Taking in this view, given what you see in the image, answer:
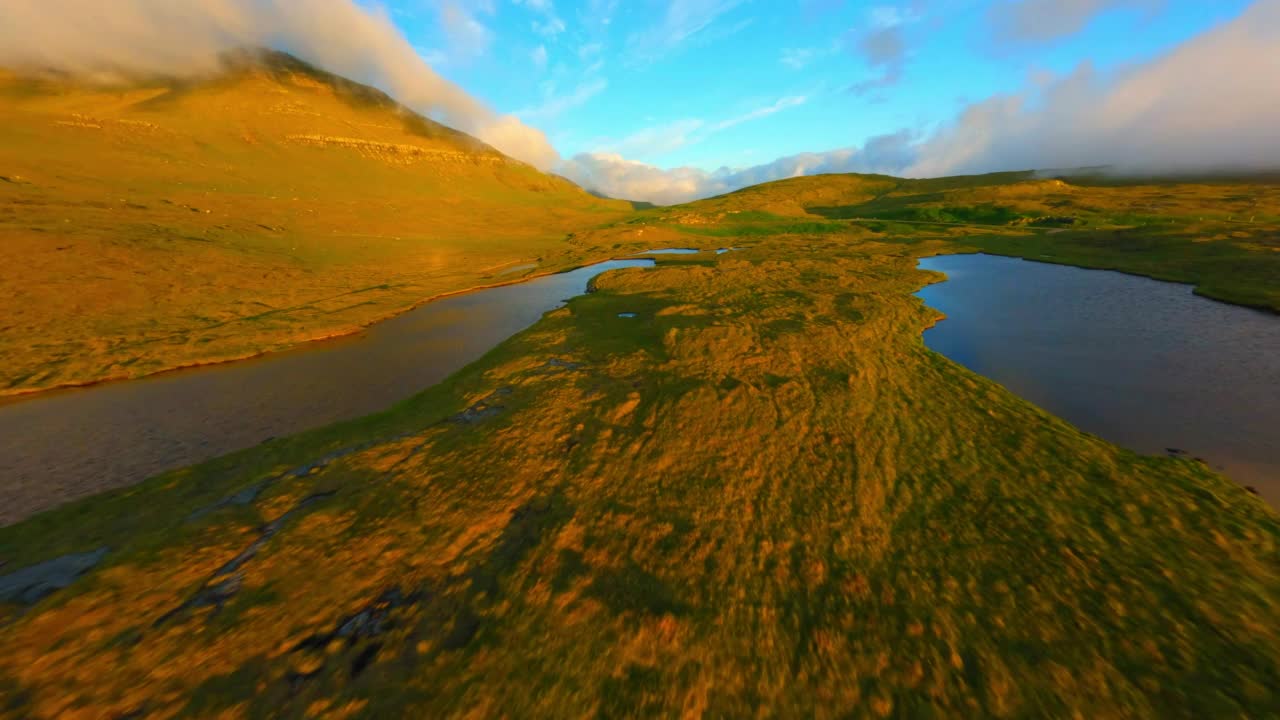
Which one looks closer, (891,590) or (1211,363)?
(891,590)

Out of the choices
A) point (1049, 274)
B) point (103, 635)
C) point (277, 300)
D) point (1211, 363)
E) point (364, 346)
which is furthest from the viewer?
point (1049, 274)

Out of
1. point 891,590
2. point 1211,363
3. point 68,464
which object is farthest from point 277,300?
point 1211,363

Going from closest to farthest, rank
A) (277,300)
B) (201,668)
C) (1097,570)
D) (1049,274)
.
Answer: (201,668), (1097,570), (277,300), (1049,274)

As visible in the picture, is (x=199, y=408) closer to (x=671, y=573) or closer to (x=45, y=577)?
(x=45, y=577)

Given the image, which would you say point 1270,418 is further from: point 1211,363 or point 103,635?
point 103,635

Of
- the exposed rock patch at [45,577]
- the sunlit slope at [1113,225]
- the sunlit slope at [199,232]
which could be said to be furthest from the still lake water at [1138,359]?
the sunlit slope at [199,232]

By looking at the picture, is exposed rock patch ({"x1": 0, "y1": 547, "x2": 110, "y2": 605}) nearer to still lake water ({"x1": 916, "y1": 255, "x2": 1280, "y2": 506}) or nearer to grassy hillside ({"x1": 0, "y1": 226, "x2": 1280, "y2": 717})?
grassy hillside ({"x1": 0, "y1": 226, "x2": 1280, "y2": 717})

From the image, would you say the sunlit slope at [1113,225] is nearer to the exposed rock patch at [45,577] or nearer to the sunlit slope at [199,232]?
the exposed rock patch at [45,577]

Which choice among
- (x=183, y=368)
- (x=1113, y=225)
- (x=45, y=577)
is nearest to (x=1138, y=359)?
(x=45, y=577)
